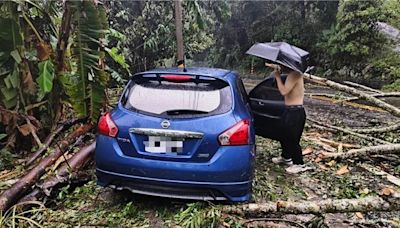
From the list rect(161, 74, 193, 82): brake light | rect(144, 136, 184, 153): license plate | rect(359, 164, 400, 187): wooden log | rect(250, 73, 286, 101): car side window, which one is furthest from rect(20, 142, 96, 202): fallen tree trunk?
rect(359, 164, 400, 187): wooden log

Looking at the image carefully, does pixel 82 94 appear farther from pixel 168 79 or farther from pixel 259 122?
pixel 259 122

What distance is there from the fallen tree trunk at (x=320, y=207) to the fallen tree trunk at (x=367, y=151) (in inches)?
99.4

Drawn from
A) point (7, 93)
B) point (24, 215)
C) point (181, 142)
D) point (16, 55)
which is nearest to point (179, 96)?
point (181, 142)

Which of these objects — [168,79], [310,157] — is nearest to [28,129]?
[168,79]

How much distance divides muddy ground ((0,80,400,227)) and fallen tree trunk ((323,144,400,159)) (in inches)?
4.7

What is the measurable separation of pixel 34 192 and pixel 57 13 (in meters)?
3.76

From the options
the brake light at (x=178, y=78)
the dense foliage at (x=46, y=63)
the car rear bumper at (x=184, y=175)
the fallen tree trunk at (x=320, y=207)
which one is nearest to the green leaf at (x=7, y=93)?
the dense foliage at (x=46, y=63)

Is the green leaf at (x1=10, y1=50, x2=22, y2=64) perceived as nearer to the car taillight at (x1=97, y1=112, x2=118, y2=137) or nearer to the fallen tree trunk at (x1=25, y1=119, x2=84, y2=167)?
the fallen tree trunk at (x1=25, y1=119, x2=84, y2=167)

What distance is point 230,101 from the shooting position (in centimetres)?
400

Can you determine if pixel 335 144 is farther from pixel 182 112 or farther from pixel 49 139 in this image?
pixel 49 139

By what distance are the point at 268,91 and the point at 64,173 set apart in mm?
3208

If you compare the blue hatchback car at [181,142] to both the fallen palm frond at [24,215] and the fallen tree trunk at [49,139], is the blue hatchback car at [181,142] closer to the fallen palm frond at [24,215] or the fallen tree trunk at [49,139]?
the fallen palm frond at [24,215]

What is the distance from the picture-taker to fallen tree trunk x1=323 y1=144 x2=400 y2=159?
5605mm

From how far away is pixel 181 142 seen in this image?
3.74 metres
